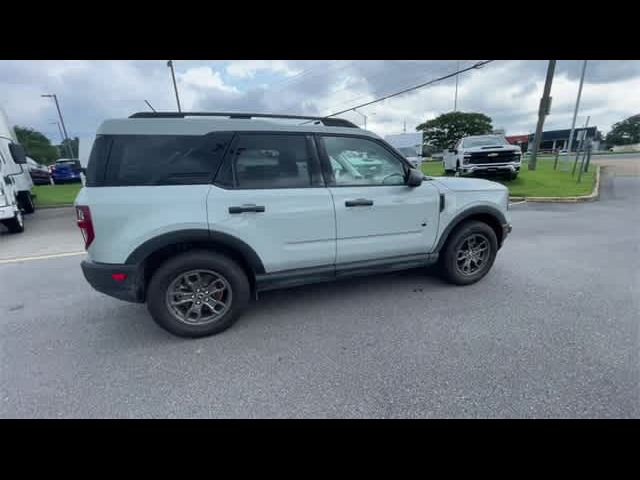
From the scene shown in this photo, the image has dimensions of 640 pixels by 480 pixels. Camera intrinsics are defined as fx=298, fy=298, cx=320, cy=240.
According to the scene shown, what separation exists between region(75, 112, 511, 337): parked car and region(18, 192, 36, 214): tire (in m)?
10.0

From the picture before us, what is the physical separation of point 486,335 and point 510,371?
0.48 m

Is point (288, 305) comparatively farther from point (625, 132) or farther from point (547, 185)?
point (625, 132)

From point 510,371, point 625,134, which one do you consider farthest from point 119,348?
point 625,134

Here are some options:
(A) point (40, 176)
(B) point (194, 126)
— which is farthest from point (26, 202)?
(A) point (40, 176)

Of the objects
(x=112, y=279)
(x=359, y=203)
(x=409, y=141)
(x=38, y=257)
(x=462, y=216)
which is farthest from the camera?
(x=409, y=141)

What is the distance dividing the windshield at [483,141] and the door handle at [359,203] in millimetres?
11185

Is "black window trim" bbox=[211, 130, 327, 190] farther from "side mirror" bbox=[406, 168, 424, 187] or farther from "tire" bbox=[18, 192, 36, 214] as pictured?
"tire" bbox=[18, 192, 36, 214]

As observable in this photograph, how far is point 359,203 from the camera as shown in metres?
3.01

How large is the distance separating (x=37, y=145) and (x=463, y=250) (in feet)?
260

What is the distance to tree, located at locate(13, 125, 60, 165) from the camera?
54.4 meters

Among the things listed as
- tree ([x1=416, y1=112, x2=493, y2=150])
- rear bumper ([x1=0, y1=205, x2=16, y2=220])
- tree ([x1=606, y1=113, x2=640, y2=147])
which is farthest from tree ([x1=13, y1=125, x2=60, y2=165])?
tree ([x1=606, y1=113, x2=640, y2=147])

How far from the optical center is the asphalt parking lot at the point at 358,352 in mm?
2010

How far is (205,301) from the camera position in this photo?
9.18ft

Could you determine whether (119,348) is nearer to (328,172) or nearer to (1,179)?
(328,172)
